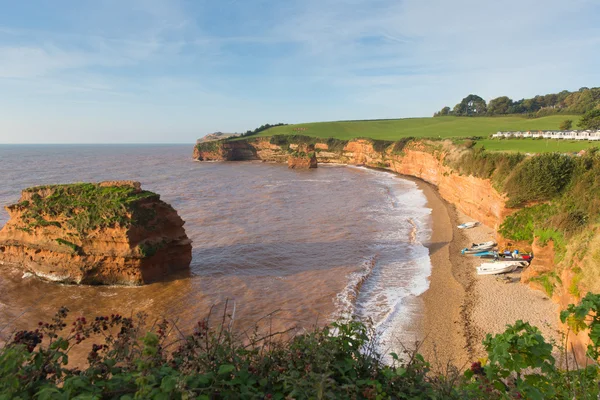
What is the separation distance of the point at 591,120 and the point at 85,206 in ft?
185

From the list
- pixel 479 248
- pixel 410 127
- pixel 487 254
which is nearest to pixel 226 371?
pixel 487 254

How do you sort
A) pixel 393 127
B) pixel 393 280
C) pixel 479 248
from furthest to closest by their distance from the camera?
pixel 393 127 → pixel 479 248 → pixel 393 280

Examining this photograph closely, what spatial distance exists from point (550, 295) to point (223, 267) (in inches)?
709

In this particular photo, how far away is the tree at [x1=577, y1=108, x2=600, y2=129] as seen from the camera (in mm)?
43906

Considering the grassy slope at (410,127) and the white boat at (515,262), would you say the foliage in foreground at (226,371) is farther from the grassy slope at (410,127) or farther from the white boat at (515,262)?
the grassy slope at (410,127)

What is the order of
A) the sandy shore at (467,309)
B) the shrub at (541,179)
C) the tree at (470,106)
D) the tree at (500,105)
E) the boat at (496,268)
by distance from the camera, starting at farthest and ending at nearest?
1. the tree at (470,106)
2. the tree at (500,105)
3. the shrub at (541,179)
4. the boat at (496,268)
5. the sandy shore at (467,309)

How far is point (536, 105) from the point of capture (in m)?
127

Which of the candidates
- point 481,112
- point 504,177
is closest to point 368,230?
point 504,177

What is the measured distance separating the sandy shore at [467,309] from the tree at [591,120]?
35.8 meters

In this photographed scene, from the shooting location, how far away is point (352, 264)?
22828 mm

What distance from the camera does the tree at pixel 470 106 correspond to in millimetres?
149000

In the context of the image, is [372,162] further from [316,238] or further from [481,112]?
[481,112]

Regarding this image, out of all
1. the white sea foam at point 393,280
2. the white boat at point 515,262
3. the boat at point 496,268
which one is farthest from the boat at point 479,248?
the boat at point 496,268

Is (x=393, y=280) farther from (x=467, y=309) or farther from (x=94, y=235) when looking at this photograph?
(x=94, y=235)
